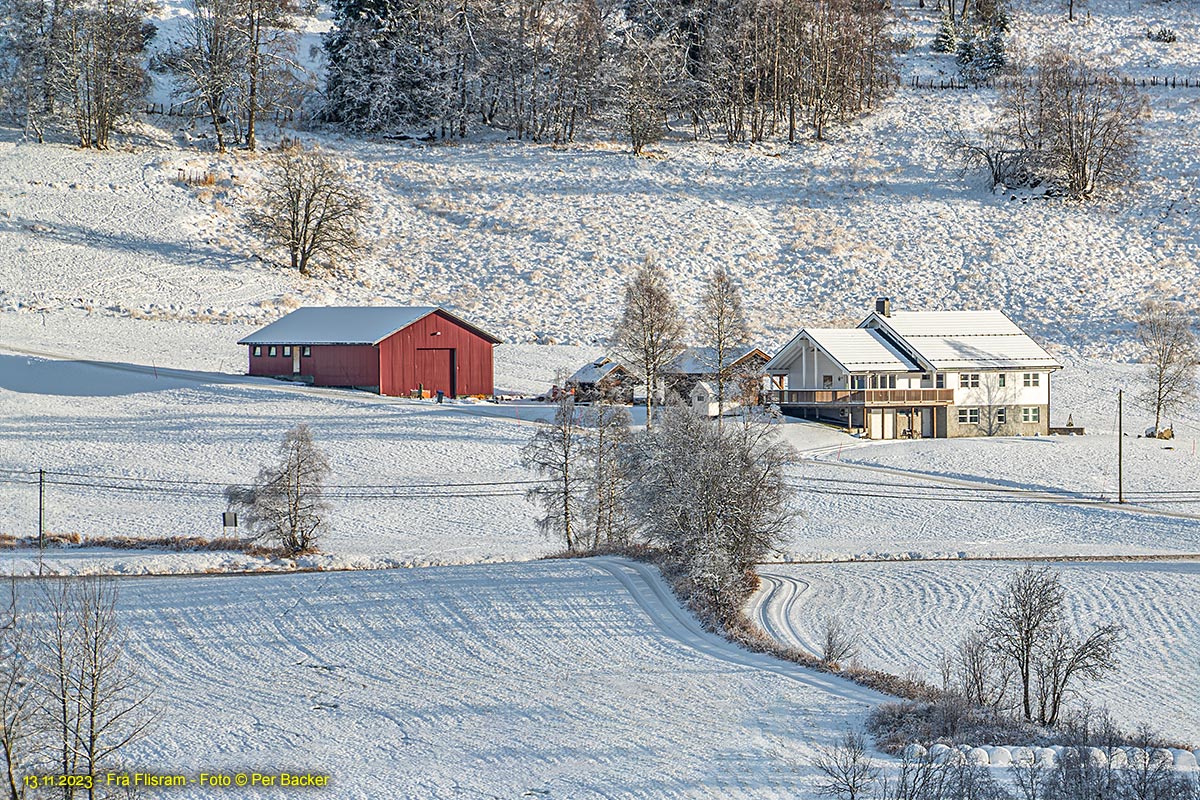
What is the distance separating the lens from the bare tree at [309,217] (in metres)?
74.7

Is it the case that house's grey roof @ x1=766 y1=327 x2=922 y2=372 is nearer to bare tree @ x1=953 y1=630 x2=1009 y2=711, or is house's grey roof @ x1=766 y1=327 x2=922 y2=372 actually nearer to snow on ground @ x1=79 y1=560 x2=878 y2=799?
snow on ground @ x1=79 y1=560 x2=878 y2=799

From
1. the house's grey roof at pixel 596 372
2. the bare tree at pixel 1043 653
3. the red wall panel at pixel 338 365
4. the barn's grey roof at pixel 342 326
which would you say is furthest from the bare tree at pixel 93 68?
the bare tree at pixel 1043 653

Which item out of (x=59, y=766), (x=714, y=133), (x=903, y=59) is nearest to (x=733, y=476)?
(x=59, y=766)

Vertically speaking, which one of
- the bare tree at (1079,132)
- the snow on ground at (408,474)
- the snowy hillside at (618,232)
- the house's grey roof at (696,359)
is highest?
the bare tree at (1079,132)

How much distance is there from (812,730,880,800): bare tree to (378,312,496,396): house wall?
4133 centimetres

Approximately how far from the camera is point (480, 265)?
78.7 metres

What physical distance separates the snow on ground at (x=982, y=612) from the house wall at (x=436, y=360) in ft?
91.0

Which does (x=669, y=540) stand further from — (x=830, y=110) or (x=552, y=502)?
(x=830, y=110)

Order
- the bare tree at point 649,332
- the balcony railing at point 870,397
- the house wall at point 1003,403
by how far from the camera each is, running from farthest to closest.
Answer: the house wall at point 1003,403 → the balcony railing at point 870,397 → the bare tree at point 649,332

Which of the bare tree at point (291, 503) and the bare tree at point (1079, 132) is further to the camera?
the bare tree at point (1079, 132)

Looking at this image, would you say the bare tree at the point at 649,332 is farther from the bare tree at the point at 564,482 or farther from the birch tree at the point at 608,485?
the birch tree at the point at 608,485

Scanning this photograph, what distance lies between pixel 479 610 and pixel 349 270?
176 feet

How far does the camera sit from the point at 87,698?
17.8 meters

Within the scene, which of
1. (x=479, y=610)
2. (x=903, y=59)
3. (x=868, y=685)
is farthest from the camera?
(x=903, y=59)
